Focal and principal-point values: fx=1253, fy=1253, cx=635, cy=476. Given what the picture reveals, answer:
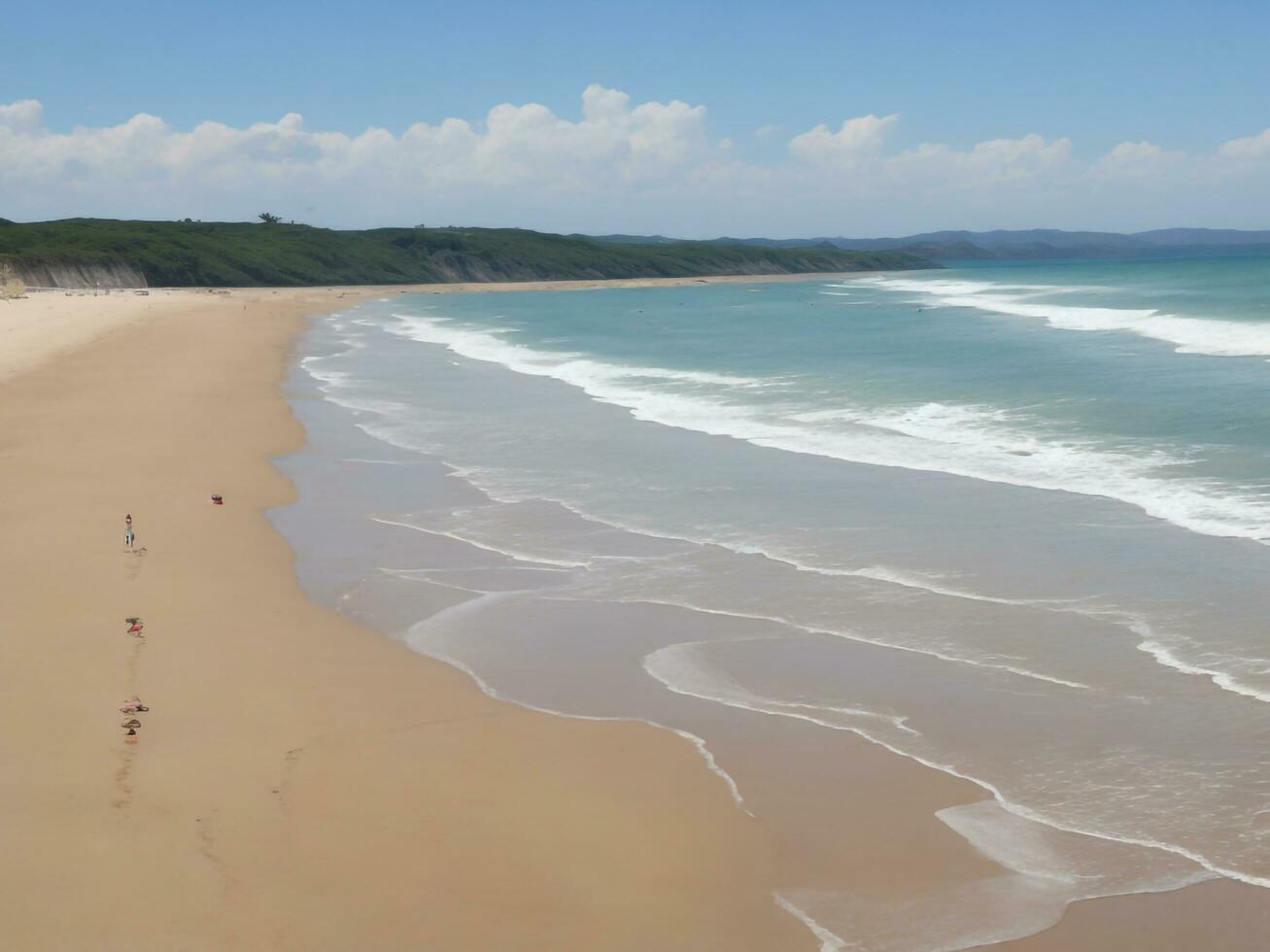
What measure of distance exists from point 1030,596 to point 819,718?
3.82m

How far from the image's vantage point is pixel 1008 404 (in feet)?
84.3

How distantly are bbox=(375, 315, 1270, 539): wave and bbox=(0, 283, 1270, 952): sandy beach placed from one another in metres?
8.68

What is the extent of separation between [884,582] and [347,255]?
13104 centimetres

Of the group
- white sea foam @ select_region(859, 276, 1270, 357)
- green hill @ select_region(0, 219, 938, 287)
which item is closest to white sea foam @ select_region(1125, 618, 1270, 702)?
white sea foam @ select_region(859, 276, 1270, 357)

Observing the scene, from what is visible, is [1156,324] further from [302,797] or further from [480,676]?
[302,797]

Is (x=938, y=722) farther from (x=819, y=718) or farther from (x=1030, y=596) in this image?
(x=1030, y=596)

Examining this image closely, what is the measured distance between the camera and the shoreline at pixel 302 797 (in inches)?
257

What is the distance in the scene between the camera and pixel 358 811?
25.3 feet

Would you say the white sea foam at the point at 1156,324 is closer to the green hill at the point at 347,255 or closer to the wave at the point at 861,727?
the wave at the point at 861,727

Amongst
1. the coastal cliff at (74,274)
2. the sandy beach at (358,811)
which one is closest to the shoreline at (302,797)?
the sandy beach at (358,811)

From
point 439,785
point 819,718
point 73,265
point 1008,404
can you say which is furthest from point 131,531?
point 73,265

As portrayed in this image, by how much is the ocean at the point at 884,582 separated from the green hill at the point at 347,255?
253 ft

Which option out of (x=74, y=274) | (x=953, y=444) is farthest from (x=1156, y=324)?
(x=74, y=274)

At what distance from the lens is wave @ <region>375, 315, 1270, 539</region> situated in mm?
15914
